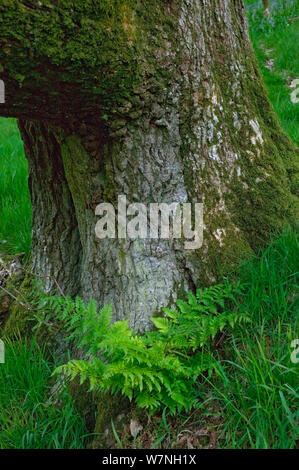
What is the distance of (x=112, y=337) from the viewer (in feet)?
6.22

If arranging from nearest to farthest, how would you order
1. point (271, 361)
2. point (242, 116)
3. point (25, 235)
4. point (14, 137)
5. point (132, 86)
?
point (271, 361) → point (132, 86) → point (242, 116) → point (25, 235) → point (14, 137)

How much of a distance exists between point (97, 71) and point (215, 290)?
3.53 ft

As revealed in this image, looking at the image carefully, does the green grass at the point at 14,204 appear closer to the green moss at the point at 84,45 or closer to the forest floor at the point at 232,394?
the forest floor at the point at 232,394

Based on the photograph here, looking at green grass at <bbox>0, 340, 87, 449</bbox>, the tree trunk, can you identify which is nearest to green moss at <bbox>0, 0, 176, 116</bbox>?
the tree trunk

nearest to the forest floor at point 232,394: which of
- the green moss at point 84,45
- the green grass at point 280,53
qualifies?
the green moss at point 84,45

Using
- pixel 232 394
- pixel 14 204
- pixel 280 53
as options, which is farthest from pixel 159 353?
pixel 280 53

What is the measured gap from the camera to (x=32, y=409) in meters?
2.32

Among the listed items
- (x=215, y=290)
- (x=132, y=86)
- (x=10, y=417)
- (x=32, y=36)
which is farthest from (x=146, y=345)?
(x=32, y=36)

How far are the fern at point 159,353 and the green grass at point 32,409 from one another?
27 centimetres

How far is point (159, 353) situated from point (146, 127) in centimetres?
101

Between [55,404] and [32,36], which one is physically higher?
[32,36]

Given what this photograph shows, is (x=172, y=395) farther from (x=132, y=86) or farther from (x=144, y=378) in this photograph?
(x=132, y=86)

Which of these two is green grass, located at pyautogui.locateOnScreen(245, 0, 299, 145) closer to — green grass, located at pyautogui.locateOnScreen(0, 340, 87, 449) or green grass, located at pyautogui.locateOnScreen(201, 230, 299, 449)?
green grass, located at pyautogui.locateOnScreen(201, 230, 299, 449)

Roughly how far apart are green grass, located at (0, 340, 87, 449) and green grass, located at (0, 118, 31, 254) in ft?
3.67
